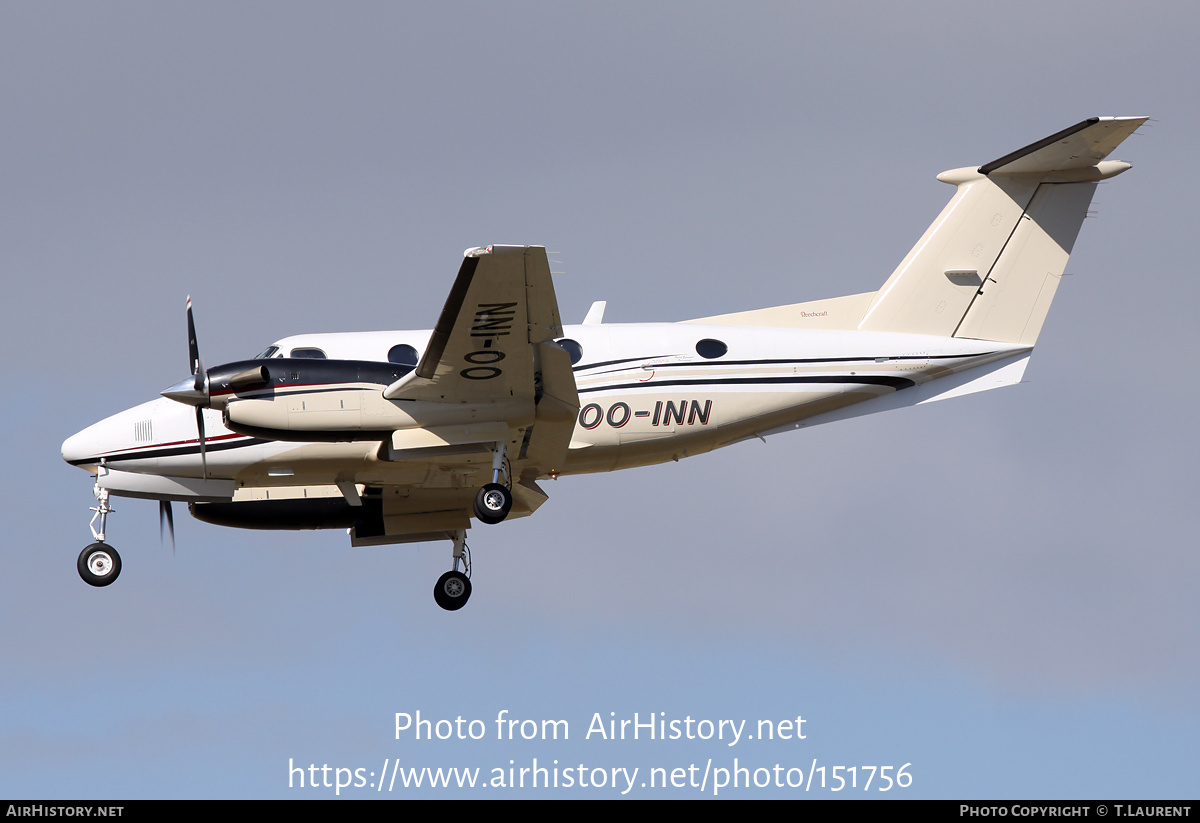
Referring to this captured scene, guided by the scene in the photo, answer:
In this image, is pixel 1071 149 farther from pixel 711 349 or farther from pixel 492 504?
pixel 492 504

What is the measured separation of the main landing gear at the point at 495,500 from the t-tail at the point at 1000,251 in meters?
6.53

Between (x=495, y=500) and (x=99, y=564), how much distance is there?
5905 millimetres

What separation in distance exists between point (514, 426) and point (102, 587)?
6.55m

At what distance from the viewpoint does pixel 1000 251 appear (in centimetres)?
Answer: 2378

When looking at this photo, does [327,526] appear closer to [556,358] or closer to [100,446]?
[100,446]

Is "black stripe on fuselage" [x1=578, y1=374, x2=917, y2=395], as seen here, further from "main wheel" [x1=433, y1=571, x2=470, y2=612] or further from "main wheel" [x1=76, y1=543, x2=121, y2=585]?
"main wheel" [x1=76, y1=543, x2=121, y2=585]

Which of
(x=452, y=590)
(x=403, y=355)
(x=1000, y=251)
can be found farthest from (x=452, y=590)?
(x=1000, y=251)

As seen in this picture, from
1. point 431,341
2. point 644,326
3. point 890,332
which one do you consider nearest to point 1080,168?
point 890,332

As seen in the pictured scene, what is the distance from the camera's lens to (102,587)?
21.5 meters

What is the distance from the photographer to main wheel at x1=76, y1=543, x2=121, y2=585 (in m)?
21.2

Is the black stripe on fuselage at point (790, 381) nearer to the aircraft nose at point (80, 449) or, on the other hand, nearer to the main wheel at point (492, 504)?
the main wheel at point (492, 504)

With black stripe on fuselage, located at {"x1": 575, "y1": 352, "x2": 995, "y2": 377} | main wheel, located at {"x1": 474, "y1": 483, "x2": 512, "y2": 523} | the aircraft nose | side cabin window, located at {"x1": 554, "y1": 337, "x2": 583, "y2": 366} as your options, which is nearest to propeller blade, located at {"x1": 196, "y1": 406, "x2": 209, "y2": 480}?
the aircraft nose

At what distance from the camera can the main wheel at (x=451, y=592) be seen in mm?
23625

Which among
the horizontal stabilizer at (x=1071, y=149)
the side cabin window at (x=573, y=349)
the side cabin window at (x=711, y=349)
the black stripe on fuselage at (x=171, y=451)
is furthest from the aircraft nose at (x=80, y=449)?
the horizontal stabilizer at (x=1071, y=149)
